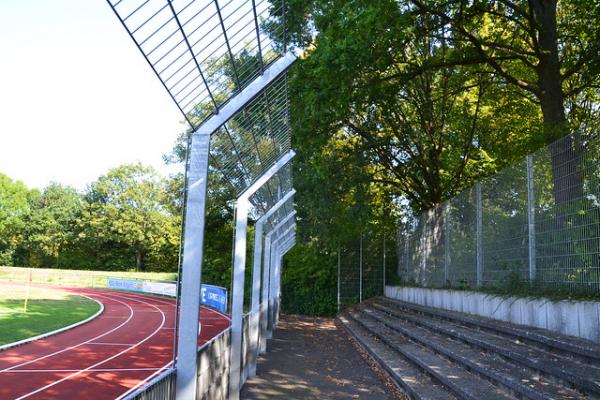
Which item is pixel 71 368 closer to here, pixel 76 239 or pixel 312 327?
pixel 312 327

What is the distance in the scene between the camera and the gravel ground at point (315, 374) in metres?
9.66

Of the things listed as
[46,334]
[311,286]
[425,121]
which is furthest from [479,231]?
[311,286]

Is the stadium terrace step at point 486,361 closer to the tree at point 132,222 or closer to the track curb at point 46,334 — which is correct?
the track curb at point 46,334

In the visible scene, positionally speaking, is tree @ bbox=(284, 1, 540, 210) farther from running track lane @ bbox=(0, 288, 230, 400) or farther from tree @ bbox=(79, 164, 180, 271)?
tree @ bbox=(79, 164, 180, 271)

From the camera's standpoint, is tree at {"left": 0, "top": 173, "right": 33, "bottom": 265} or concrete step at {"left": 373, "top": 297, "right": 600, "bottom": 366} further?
tree at {"left": 0, "top": 173, "right": 33, "bottom": 265}

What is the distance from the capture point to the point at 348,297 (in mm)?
30266

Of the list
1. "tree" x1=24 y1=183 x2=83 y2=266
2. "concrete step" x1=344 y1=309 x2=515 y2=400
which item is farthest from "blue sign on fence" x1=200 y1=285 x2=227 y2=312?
"tree" x1=24 y1=183 x2=83 y2=266

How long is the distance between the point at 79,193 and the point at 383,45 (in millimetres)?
70679

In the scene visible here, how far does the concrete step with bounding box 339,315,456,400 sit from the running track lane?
12.9 ft

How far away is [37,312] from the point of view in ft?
93.4

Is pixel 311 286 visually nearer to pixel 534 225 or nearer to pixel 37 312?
pixel 37 312

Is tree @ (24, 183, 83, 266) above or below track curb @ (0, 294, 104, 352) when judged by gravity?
above

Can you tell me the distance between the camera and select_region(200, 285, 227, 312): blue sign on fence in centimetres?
3020

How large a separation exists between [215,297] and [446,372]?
79.3ft
